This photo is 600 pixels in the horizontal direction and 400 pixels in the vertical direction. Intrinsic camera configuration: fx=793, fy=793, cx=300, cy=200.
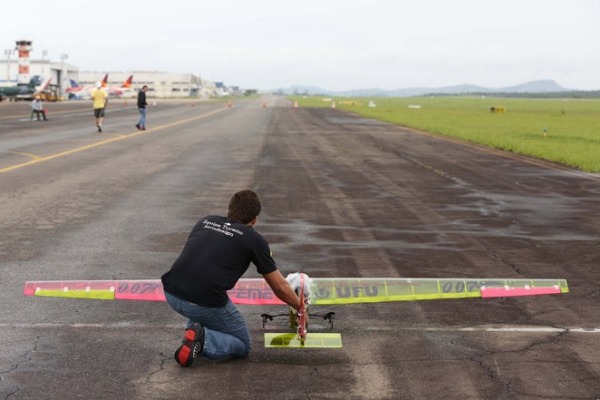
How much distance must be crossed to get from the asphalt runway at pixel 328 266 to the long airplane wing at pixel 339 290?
229mm

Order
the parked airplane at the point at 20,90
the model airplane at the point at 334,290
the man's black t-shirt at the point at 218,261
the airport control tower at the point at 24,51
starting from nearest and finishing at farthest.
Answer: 1. the man's black t-shirt at the point at 218,261
2. the model airplane at the point at 334,290
3. the parked airplane at the point at 20,90
4. the airport control tower at the point at 24,51

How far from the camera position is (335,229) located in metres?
12.0

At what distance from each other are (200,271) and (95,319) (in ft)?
5.10

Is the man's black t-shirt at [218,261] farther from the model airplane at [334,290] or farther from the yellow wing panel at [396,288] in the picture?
the yellow wing panel at [396,288]

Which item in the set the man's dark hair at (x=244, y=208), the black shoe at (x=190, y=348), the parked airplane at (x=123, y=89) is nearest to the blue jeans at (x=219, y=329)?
the black shoe at (x=190, y=348)

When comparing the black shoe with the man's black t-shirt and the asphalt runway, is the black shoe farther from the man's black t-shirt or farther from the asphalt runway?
the man's black t-shirt

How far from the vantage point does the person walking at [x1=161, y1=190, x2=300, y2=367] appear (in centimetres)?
591

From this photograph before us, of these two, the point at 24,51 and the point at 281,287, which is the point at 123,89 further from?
the point at 281,287

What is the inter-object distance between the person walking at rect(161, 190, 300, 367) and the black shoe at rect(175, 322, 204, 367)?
0.02 m

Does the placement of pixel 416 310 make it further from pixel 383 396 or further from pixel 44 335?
pixel 44 335

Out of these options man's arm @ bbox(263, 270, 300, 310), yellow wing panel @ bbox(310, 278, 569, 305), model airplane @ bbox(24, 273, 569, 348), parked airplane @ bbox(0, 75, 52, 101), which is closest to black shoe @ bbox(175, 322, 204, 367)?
man's arm @ bbox(263, 270, 300, 310)

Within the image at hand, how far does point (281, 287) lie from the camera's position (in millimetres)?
5961

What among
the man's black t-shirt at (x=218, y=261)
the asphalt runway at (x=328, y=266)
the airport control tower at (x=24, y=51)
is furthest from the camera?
the airport control tower at (x=24, y=51)

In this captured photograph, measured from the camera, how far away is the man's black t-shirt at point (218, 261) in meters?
5.91
